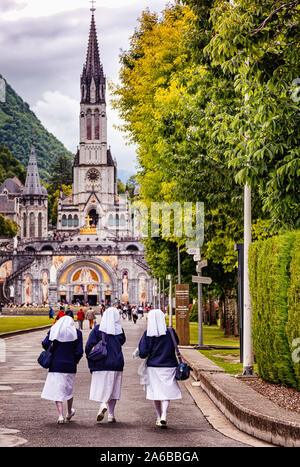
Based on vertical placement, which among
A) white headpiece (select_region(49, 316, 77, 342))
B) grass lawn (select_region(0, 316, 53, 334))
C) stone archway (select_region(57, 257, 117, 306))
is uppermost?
stone archway (select_region(57, 257, 117, 306))

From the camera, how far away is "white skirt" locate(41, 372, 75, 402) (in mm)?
9930

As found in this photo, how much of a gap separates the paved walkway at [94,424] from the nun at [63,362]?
1.20 feet

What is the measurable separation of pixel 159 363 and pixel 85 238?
378 feet

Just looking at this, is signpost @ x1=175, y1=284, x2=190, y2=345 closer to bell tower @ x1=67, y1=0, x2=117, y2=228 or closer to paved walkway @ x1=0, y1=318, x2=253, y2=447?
paved walkway @ x1=0, y1=318, x2=253, y2=447

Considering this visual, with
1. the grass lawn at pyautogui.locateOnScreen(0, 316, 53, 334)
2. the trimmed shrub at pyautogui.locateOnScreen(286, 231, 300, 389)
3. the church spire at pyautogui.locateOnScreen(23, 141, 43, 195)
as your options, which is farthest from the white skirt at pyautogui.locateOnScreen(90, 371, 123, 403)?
the church spire at pyautogui.locateOnScreen(23, 141, 43, 195)

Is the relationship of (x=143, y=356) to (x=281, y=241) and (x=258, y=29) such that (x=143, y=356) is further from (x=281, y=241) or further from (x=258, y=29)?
(x=258, y=29)

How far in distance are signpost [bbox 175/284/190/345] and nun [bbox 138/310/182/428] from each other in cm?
1507

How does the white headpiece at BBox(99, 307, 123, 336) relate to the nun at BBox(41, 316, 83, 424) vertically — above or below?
above

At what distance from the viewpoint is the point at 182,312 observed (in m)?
25.2

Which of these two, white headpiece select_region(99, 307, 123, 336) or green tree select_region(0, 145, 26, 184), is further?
green tree select_region(0, 145, 26, 184)

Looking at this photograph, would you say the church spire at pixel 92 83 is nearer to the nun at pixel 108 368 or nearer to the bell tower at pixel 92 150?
the bell tower at pixel 92 150

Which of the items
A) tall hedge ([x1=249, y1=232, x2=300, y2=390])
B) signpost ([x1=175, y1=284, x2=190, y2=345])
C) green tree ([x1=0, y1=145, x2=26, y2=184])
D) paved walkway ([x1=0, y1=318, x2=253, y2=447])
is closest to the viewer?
paved walkway ([x1=0, y1=318, x2=253, y2=447])

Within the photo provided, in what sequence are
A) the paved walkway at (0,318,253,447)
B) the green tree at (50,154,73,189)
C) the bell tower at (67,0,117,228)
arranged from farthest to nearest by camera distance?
the green tree at (50,154,73,189)
the bell tower at (67,0,117,228)
the paved walkway at (0,318,253,447)

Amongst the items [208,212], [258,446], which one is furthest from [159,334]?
[208,212]
